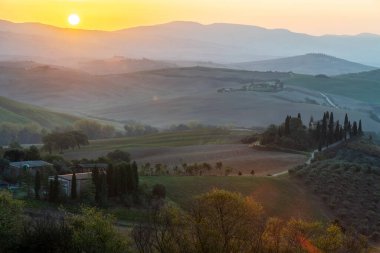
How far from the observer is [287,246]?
35.4 m

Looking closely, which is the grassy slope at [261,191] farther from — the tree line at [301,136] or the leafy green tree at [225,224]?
the tree line at [301,136]

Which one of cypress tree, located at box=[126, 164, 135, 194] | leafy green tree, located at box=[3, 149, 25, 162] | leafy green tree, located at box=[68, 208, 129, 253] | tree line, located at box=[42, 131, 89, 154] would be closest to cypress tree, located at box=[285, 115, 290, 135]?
tree line, located at box=[42, 131, 89, 154]

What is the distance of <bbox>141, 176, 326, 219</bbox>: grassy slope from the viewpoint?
210 ft

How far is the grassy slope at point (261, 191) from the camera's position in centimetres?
6400

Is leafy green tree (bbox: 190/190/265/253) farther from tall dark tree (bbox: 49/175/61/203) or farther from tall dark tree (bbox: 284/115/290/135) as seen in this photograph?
tall dark tree (bbox: 284/115/290/135)

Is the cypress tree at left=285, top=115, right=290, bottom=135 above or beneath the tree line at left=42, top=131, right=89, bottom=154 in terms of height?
above

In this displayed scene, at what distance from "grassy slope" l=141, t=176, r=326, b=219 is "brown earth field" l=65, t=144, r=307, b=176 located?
10638mm

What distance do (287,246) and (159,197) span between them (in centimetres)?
2784

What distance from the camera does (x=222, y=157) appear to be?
98.5 m

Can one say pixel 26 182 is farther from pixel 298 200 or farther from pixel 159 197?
pixel 298 200

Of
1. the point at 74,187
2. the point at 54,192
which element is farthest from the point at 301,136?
the point at 54,192

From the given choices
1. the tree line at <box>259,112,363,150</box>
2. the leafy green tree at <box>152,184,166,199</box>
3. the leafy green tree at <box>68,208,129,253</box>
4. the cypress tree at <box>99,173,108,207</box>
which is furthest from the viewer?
the tree line at <box>259,112,363,150</box>

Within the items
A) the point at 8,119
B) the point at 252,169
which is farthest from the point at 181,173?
the point at 8,119

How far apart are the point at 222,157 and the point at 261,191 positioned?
3028 centimetres
